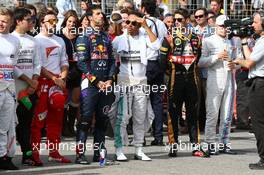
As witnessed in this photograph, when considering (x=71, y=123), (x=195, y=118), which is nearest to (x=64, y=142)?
(x=71, y=123)

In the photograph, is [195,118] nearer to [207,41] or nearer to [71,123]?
[207,41]

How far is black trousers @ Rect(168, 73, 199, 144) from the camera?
11.6 m

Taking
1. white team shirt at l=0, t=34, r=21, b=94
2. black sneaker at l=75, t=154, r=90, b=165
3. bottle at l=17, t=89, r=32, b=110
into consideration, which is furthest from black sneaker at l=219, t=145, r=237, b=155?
white team shirt at l=0, t=34, r=21, b=94

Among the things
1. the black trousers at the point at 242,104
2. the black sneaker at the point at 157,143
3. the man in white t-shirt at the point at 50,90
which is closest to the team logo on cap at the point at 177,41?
the man in white t-shirt at the point at 50,90

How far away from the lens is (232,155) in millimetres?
11914

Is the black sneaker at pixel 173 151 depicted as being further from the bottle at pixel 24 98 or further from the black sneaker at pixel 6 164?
the black sneaker at pixel 6 164

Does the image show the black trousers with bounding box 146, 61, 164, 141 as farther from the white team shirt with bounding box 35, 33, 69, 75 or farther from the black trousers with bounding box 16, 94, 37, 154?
the black trousers with bounding box 16, 94, 37, 154

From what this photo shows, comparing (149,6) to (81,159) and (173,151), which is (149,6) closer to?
(173,151)

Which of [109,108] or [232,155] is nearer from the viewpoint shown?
[109,108]

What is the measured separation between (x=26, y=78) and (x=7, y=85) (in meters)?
0.44

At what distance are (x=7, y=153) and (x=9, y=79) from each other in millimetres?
956

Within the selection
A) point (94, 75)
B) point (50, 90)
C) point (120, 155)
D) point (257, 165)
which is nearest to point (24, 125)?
point (50, 90)

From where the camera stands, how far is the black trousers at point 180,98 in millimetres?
11641

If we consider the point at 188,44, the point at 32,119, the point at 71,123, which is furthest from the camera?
the point at 71,123
